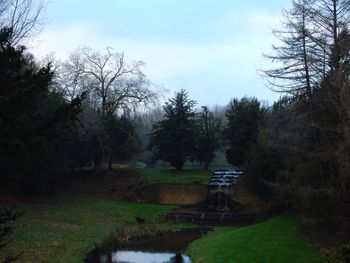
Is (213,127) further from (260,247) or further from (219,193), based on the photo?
(260,247)

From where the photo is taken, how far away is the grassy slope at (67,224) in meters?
19.3

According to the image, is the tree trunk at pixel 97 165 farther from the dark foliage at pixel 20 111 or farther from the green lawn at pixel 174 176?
the dark foliage at pixel 20 111

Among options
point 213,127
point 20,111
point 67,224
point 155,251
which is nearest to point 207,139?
point 213,127

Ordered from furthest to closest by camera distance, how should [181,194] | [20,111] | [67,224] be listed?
1. [181,194]
2. [67,224]
3. [20,111]

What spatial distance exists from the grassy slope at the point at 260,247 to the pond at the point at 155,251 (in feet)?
2.32

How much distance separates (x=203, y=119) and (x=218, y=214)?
13.5 metres

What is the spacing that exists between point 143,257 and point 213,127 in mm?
23410

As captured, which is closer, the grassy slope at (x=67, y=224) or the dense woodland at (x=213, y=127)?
the dense woodland at (x=213, y=127)

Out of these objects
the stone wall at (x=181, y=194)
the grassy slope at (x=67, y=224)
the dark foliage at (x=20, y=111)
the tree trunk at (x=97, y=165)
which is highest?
the dark foliage at (x=20, y=111)

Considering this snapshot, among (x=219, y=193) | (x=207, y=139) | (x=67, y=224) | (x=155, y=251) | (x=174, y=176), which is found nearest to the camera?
(x=155, y=251)

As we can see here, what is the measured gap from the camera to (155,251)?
22.1 m

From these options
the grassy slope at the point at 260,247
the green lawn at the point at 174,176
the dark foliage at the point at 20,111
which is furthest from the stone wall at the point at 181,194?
the dark foliage at the point at 20,111

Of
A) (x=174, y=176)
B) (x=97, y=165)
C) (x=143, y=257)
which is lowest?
(x=143, y=257)

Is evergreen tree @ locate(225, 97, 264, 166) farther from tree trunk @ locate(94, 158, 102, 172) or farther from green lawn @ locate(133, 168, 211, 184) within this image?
tree trunk @ locate(94, 158, 102, 172)
